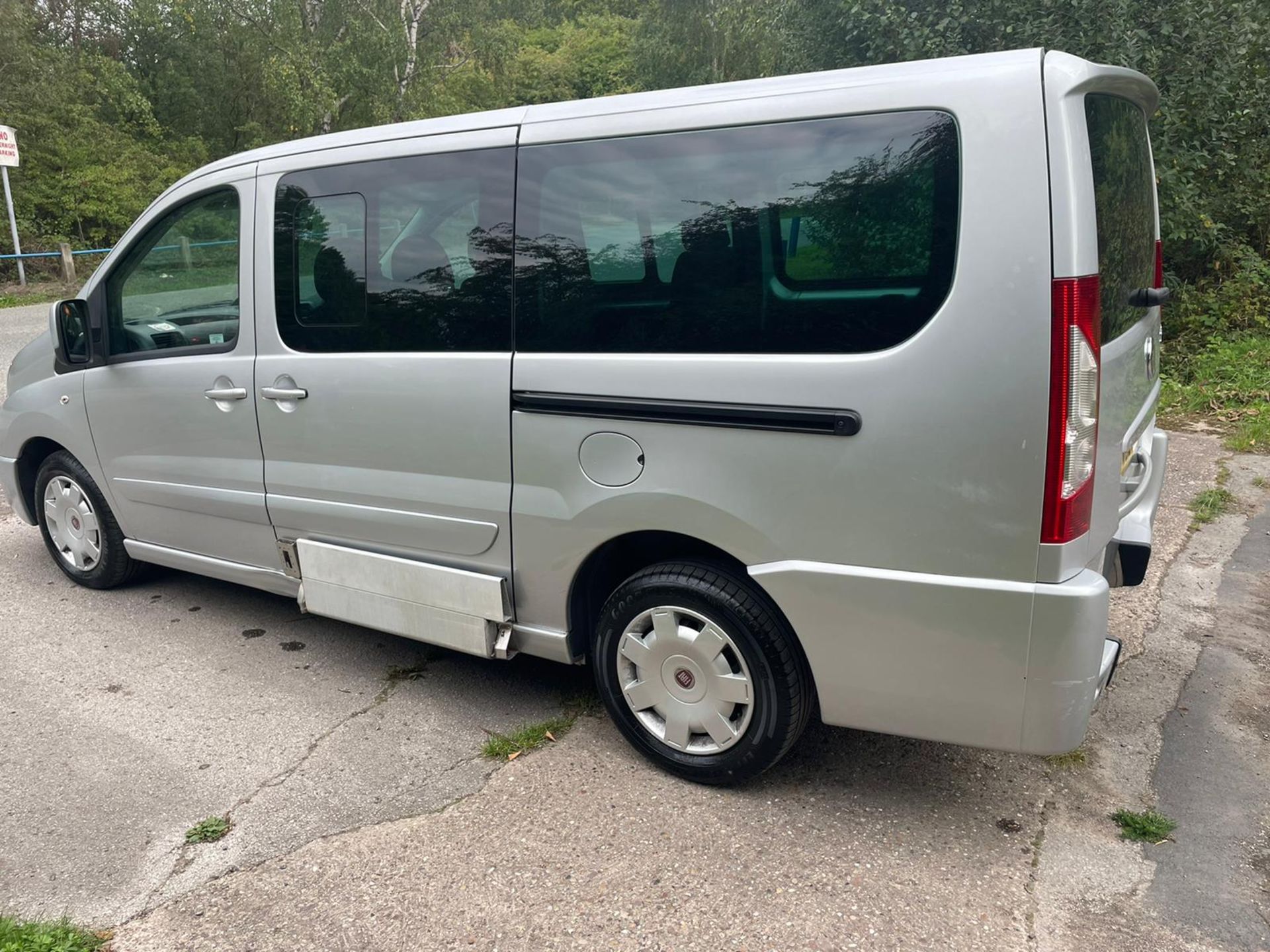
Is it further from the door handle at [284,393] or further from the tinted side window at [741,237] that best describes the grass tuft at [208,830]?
the tinted side window at [741,237]

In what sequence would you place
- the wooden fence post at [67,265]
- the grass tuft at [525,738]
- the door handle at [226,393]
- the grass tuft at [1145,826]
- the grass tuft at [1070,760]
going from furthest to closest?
the wooden fence post at [67,265]
the door handle at [226,393]
the grass tuft at [525,738]
the grass tuft at [1070,760]
the grass tuft at [1145,826]

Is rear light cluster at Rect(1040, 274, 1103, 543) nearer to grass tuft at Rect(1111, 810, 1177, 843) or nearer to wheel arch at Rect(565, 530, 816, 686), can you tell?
wheel arch at Rect(565, 530, 816, 686)

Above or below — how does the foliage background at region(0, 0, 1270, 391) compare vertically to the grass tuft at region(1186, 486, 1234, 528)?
above

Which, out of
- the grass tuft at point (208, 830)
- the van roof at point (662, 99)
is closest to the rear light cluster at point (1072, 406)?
the van roof at point (662, 99)

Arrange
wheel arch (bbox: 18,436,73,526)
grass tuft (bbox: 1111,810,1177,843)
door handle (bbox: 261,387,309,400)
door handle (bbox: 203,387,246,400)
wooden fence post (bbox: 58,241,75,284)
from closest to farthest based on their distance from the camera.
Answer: grass tuft (bbox: 1111,810,1177,843)
door handle (bbox: 261,387,309,400)
door handle (bbox: 203,387,246,400)
wheel arch (bbox: 18,436,73,526)
wooden fence post (bbox: 58,241,75,284)

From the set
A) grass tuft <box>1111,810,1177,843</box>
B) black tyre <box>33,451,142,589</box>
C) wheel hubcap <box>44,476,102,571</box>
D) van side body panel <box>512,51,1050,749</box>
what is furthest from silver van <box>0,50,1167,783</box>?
wheel hubcap <box>44,476,102,571</box>

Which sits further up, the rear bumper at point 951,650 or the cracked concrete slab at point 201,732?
the rear bumper at point 951,650

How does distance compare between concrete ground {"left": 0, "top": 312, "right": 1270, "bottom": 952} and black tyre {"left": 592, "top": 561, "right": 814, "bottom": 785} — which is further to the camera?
black tyre {"left": 592, "top": 561, "right": 814, "bottom": 785}

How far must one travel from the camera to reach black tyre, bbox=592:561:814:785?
271cm

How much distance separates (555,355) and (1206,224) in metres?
9.05

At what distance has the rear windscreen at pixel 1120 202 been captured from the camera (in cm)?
236

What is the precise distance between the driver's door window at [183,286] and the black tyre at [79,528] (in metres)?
0.82

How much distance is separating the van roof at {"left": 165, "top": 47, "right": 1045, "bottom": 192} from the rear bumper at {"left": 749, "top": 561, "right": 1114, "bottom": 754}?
1252mm

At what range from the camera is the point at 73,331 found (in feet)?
13.9
